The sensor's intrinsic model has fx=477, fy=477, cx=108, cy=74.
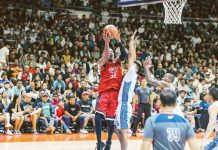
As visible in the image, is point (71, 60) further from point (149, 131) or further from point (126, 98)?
point (149, 131)

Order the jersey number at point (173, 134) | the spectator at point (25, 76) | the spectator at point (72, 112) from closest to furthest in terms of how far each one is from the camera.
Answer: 1. the jersey number at point (173, 134)
2. the spectator at point (72, 112)
3. the spectator at point (25, 76)

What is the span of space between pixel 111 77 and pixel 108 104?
16.8 inches

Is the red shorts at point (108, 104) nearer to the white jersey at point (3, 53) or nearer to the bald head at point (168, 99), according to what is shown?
the bald head at point (168, 99)

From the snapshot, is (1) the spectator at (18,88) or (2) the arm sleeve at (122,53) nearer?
(2) the arm sleeve at (122,53)

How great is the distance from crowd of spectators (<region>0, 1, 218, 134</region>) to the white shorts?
21.1 ft

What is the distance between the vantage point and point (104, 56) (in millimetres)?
7535

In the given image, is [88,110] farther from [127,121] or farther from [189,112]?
[127,121]

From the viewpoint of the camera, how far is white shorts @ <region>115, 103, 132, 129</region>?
722 centimetres

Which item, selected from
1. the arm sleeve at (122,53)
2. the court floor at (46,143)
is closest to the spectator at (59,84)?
the court floor at (46,143)

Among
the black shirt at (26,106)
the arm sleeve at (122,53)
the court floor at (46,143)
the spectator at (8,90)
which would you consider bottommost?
the court floor at (46,143)

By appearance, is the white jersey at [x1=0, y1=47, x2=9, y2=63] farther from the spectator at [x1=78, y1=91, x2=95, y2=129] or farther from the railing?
the railing

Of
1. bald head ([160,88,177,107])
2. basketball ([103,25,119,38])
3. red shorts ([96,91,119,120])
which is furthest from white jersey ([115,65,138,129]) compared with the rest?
bald head ([160,88,177,107])

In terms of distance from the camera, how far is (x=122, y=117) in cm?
722

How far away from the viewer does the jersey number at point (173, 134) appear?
4.22 metres
